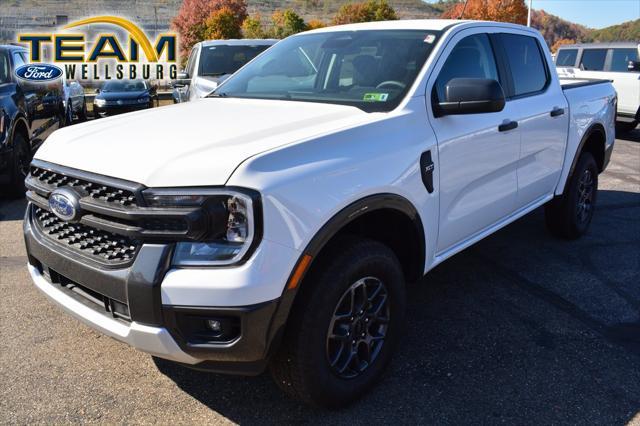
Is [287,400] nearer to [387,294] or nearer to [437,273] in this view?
[387,294]

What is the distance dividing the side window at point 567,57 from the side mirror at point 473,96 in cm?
1178

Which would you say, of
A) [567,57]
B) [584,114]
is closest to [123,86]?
[567,57]

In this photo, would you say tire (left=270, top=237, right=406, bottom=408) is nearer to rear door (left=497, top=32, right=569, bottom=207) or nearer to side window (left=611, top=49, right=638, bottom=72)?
rear door (left=497, top=32, right=569, bottom=207)

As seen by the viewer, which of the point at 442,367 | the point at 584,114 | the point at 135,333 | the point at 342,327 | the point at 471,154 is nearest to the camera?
the point at 135,333

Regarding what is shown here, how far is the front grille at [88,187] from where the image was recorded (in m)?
2.23

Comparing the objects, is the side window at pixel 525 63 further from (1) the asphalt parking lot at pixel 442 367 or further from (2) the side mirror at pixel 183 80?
(2) the side mirror at pixel 183 80

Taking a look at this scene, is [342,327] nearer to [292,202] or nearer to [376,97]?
[292,202]

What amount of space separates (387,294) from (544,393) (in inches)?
37.3

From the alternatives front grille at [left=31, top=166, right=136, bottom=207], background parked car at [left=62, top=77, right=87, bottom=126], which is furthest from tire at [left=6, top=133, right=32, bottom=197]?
front grille at [left=31, top=166, right=136, bottom=207]

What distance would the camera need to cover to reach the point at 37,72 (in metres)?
7.78

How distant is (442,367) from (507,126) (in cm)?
161

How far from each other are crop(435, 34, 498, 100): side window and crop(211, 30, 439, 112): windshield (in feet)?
0.54

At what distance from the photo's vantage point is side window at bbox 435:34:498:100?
326 cm

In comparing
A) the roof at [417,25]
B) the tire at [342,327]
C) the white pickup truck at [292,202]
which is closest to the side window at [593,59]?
the roof at [417,25]
